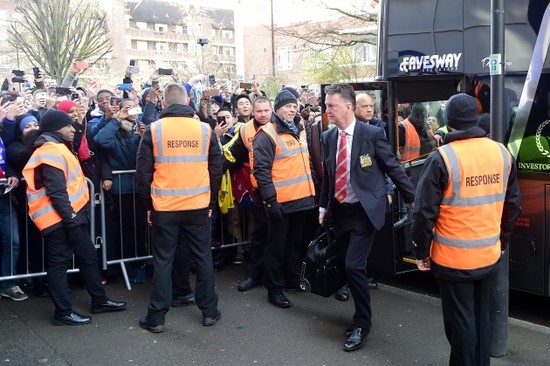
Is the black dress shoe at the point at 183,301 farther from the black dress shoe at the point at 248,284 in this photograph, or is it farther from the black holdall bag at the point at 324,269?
the black holdall bag at the point at 324,269

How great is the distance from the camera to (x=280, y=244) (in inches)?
237

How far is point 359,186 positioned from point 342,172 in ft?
0.70

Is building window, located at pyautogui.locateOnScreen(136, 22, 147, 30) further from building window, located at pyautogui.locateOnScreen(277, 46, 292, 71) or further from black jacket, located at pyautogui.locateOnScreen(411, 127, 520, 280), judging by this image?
black jacket, located at pyautogui.locateOnScreen(411, 127, 520, 280)

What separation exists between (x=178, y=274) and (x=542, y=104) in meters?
3.63

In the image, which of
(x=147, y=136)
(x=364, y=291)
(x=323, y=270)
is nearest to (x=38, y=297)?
(x=147, y=136)

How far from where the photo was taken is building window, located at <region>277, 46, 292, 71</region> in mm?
52531

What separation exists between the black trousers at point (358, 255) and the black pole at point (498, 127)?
96 centimetres

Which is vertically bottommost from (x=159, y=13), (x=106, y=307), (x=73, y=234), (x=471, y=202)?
(x=106, y=307)

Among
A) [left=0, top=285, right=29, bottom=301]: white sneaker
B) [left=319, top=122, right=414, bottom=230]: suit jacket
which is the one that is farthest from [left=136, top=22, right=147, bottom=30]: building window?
[left=319, top=122, right=414, bottom=230]: suit jacket

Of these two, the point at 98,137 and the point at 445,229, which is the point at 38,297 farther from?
the point at 445,229

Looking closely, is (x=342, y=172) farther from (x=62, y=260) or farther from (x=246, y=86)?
(x=246, y=86)

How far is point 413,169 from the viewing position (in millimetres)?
6836

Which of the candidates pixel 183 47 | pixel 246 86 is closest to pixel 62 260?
pixel 246 86

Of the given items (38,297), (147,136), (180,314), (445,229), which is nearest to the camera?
(445,229)
